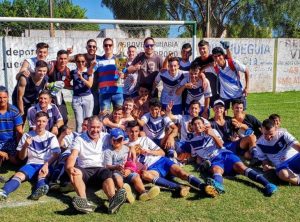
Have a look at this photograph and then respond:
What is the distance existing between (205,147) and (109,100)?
81.9 inches

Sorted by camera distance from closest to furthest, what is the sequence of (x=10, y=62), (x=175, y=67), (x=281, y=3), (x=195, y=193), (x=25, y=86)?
(x=195, y=193) → (x=25, y=86) → (x=175, y=67) → (x=10, y=62) → (x=281, y=3)

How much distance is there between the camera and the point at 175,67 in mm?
6793

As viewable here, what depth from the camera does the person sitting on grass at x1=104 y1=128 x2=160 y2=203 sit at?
4715 mm

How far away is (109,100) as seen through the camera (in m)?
7.13

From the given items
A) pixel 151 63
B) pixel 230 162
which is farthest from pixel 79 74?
pixel 230 162

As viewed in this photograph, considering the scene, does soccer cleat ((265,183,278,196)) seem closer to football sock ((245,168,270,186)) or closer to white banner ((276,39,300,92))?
football sock ((245,168,270,186))

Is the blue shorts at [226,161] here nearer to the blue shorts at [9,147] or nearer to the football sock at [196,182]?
the football sock at [196,182]

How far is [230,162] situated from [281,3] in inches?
1058

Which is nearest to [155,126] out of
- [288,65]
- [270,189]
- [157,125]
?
[157,125]

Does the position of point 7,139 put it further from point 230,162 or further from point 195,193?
point 230,162

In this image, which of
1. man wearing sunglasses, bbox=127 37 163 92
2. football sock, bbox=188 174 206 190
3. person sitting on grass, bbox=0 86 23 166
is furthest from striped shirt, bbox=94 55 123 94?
football sock, bbox=188 174 206 190

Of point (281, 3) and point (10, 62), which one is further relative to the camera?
point (281, 3)

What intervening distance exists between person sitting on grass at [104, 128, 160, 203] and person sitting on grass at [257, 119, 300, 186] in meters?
1.78

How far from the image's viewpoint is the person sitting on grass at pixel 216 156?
5298 mm
